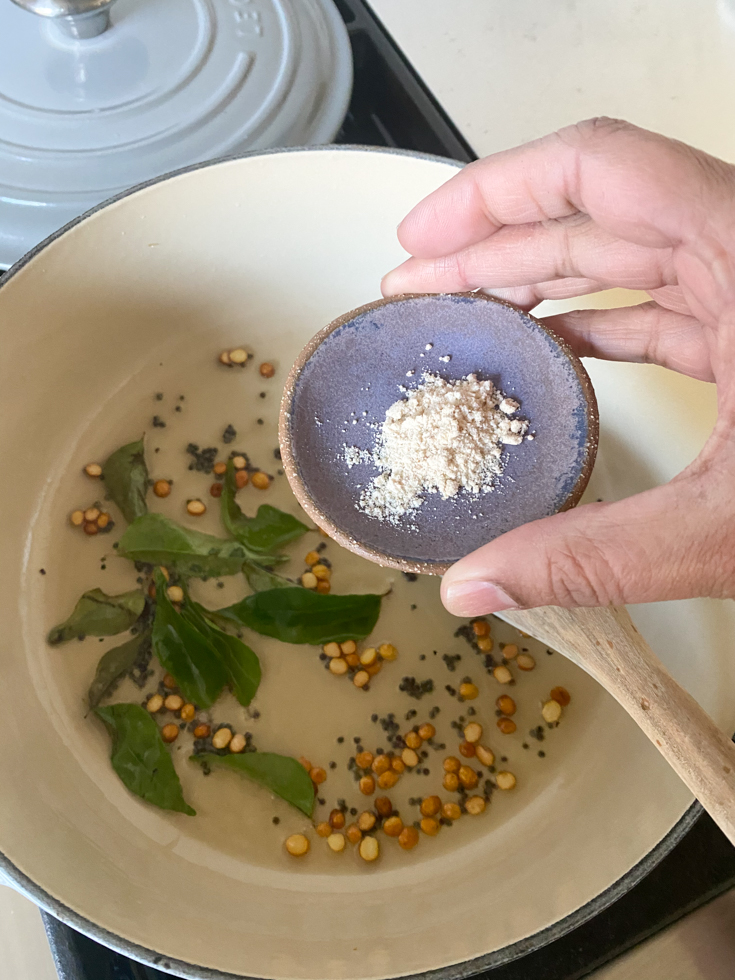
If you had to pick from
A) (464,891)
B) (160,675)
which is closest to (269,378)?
(160,675)

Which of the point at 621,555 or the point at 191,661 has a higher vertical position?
the point at 621,555

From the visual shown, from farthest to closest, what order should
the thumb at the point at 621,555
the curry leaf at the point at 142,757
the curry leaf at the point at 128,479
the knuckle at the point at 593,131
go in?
the curry leaf at the point at 128,479 < the curry leaf at the point at 142,757 < the knuckle at the point at 593,131 < the thumb at the point at 621,555

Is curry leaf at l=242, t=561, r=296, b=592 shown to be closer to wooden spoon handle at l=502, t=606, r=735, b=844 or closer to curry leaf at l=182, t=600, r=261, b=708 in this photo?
curry leaf at l=182, t=600, r=261, b=708

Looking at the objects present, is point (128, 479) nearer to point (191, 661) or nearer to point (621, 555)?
point (191, 661)

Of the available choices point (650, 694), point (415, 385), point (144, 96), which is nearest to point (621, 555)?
point (650, 694)

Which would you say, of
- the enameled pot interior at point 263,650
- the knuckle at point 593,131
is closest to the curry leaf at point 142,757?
the enameled pot interior at point 263,650

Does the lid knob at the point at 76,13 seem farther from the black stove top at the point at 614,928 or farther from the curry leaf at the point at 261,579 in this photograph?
the black stove top at the point at 614,928
